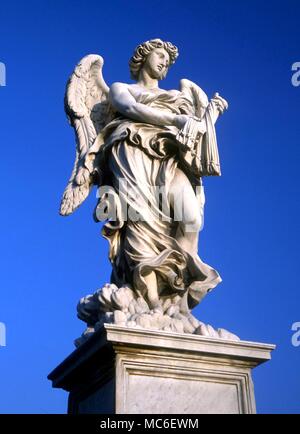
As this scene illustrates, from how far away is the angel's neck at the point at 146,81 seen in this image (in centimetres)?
692

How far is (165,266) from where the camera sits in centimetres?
555

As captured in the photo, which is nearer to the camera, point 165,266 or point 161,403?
point 161,403

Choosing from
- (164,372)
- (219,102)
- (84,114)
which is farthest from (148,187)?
(164,372)

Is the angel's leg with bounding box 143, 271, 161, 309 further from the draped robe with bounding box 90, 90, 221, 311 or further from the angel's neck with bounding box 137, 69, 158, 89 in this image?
the angel's neck with bounding box 137, 69, 158, 89

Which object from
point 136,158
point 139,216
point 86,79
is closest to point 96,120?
point 86,79

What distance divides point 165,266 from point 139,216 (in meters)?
0.55

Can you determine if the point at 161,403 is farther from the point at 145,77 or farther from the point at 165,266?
the point at 145,77

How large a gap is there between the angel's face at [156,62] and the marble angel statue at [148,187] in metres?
0.01

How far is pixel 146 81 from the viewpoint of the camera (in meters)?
6.93

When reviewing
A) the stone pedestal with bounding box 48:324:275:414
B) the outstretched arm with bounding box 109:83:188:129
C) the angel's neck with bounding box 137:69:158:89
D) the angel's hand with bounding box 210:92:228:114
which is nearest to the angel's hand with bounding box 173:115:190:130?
the outstretched arm with bounding box 109:83:188:129

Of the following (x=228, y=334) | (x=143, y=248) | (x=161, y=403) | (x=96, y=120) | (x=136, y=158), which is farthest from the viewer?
(x=96, y=120)

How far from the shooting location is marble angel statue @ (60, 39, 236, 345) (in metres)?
5.46

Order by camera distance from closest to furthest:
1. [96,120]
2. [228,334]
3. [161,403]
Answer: [161,403]
[228,334]
[96,120]

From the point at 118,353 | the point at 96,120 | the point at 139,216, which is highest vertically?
the point at 96,120
